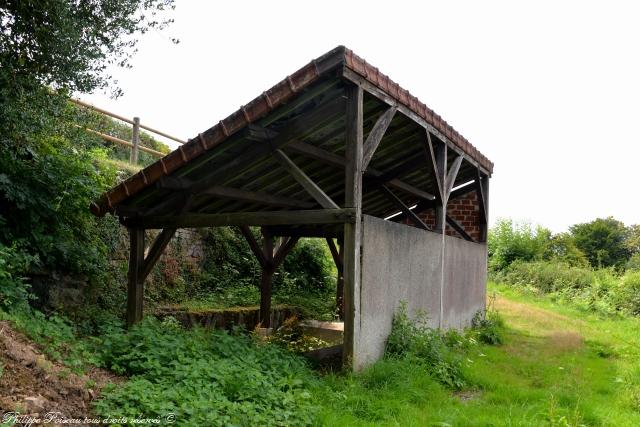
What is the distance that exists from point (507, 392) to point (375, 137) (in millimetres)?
3098

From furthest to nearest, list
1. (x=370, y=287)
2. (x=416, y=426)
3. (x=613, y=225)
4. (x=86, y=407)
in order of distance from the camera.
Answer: (x=613, y=225), (x=370, y=287), (x=416, y=426), (x=86, y=407)

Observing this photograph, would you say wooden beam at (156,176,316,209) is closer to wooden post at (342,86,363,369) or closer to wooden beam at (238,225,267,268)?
wooden beam at (238,225,267,268)

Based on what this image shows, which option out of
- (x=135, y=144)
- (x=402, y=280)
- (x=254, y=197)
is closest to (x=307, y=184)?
(x=254, y=197)

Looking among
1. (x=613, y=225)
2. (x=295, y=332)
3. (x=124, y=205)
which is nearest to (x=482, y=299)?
(x=295, y=332)

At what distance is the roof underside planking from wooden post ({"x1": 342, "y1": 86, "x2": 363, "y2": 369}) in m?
0.16

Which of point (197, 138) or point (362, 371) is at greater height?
point (197, 138)

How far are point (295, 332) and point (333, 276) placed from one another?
4.66 m

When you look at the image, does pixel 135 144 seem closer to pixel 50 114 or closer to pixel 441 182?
pixel 50 114

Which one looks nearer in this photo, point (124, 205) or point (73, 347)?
point (73, 347)

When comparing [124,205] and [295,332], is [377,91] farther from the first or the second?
[295,332]

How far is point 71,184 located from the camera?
646cm

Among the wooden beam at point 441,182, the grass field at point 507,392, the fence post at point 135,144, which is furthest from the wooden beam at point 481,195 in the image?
the fence post at point 135,144

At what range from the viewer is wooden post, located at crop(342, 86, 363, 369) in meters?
5.28

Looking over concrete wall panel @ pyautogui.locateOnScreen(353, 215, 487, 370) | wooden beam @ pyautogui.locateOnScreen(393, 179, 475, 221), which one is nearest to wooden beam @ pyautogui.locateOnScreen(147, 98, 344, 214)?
concrete wall panel @ pyautogui.locateOnScreen(353, 215, 487, 370)
